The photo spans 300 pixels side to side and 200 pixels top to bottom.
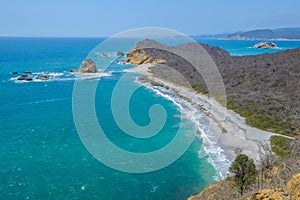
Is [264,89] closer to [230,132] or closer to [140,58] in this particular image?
[230,132]

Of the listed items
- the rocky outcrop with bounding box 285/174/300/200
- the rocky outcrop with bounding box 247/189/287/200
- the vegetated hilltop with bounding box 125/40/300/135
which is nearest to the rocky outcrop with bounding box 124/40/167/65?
the vegetated hilltop with bounding box 125/40/300/135

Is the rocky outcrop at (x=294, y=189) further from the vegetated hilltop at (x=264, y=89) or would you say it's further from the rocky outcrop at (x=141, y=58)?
the rocky outcrop at (x=141, y=58)

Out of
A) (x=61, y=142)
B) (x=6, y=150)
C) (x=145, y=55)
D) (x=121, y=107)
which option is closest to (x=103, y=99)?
(x=121, y=107)

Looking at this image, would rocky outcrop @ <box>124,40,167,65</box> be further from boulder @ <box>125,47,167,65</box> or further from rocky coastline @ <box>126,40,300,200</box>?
rocky coastline @ <box>126,40,300,200</box>

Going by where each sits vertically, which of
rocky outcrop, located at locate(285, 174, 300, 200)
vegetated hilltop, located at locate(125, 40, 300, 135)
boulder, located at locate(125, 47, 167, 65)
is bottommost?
vegetated hilltop, located at locate(125, 40, 300, 135)

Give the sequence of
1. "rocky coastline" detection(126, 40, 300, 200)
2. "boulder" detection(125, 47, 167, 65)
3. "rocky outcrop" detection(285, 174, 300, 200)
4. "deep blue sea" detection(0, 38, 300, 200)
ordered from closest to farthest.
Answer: "rocky outcrop" detection(285, 174, 300, 200) → "rocky coastline" detection(126, 40, 300, 200) → "deep blue sea" detection(0, 38, 300, 200) → "boulder" detection(125, 47, 167, 65)

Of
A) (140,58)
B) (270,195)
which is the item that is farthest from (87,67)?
(270,195)

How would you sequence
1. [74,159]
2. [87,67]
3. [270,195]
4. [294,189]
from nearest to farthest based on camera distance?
[294,189] → [270,195] → [74,159] → [87,67]

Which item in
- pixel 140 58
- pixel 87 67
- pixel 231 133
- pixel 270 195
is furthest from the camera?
pixel 140 58

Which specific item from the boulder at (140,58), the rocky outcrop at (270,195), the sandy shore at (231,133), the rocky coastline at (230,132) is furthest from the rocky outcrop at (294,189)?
the boulder at (140,58)
